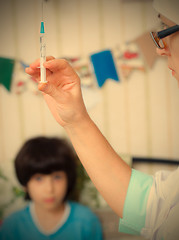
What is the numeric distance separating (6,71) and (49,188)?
905mm

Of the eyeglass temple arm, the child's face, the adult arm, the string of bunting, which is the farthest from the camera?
the string of bunting

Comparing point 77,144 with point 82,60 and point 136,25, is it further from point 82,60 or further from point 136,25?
point 136,25

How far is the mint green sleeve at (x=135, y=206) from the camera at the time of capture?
740 mm

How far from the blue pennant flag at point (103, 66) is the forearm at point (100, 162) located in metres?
1.13

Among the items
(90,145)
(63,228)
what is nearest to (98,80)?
(63,228)

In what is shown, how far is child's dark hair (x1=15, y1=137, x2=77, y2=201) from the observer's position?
5.03 feet

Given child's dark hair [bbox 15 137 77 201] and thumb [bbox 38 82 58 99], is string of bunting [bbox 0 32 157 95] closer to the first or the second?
child's dark hair [bbox 15 137 77 201]

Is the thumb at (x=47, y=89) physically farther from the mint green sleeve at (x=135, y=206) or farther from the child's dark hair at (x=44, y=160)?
the child's dark hair at (x=44, y=160)

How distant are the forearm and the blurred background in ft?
3.54

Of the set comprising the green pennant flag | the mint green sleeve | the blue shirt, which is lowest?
the blue shirt

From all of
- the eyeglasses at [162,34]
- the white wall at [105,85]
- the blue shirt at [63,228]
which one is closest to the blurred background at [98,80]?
the white wall at [105,85]

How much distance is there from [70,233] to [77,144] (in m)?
0.99

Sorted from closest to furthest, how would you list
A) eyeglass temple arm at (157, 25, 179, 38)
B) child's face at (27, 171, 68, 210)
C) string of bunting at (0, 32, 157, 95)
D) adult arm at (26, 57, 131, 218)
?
eyeglass temple arm at (157, 25, 179, 38) < adult arm at (26, 57, 131, 218) < child's face at (27, 171, 68, 210) < string of bunting at (0, 32, 157, 95)

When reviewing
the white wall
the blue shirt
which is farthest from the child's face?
the white wall
